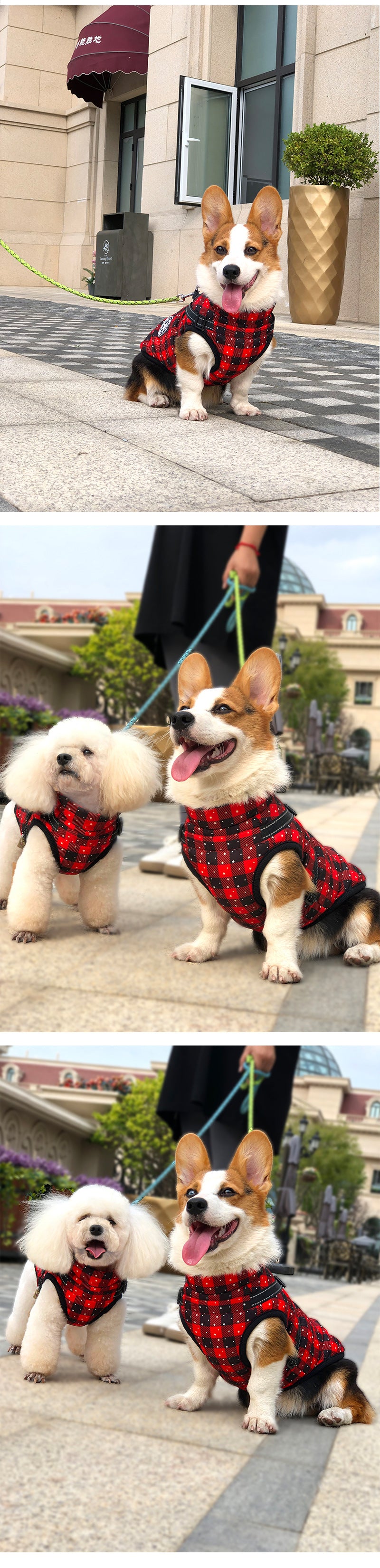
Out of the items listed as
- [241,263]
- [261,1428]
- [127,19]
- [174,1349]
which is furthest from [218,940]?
[127,19]

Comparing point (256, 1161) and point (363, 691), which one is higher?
point (363, 691)

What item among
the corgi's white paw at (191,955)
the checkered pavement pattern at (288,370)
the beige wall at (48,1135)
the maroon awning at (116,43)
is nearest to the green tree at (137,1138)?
the beige wall at (48,1135)

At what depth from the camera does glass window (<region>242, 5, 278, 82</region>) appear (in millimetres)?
11898

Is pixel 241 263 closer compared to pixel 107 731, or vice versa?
pixel 107 731

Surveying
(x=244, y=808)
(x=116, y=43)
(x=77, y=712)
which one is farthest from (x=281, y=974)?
(x=116, y=43)

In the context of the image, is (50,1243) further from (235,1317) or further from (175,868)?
(175,868)

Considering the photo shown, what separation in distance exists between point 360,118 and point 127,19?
7237 mm

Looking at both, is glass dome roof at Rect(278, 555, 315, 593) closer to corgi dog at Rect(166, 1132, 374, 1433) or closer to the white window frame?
the white window frame

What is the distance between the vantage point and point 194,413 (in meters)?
3.94

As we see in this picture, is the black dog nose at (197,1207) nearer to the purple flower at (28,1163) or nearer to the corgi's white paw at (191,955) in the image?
the corgi's white paw at (191,955)

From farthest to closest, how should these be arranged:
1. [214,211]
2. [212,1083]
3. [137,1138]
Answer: [137,1138]
[214,211]
[212,1083]

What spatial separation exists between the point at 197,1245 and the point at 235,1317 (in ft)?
0.66

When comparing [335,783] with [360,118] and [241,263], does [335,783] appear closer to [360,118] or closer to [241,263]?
[360,118]

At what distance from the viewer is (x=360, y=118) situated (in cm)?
957
